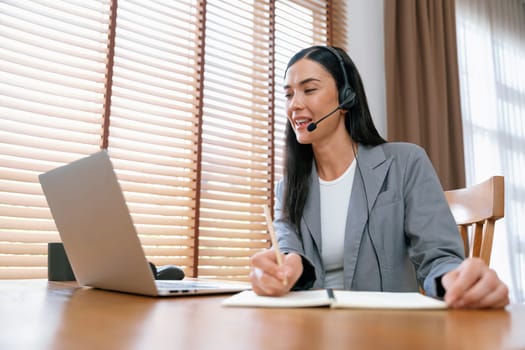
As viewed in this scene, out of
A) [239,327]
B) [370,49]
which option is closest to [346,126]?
[239,327]

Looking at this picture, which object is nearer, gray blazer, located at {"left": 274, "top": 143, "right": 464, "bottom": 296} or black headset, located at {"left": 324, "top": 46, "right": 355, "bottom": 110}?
gray blazer, located at {"left": 274, "top": 143, "right": 464, "bottom": 296}

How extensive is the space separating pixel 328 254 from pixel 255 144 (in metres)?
1.34

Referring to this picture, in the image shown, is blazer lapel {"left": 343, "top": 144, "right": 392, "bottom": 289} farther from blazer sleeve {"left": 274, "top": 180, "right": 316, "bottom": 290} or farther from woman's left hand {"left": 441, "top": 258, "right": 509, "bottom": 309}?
woman's left hand {"left": 441, "top": 258, "right": 509, "bottom": 309}

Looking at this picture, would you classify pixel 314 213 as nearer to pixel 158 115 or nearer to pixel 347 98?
pixel 347 98

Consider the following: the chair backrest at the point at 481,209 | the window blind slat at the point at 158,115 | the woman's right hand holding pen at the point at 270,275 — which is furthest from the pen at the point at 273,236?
the window blind slat at the point at 158,115

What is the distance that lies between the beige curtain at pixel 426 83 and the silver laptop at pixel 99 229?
102 inches

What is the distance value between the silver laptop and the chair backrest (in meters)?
0.84

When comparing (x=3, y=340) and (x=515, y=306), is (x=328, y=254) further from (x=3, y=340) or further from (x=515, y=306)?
(x=3, y=340)

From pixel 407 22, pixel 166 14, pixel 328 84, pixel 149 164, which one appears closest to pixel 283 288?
pixel 328 84

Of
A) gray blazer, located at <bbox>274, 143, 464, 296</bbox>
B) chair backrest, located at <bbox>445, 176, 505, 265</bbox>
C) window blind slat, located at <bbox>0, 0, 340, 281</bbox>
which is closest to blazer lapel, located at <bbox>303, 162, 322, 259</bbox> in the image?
gray blazer, located at <bbox>274, 143, 464, 296</bbox>

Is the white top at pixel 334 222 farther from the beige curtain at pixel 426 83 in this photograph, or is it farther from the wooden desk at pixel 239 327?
the beige curtain at pixel 426 83

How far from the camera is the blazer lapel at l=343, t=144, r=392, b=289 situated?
4.30ft

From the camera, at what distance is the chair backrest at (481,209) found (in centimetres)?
138

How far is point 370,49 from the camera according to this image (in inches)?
131
